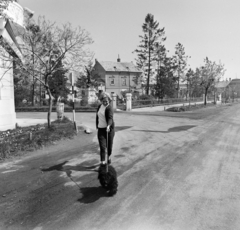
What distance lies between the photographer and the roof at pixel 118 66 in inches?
1980

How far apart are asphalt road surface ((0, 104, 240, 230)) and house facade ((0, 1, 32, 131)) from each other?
3.82 m

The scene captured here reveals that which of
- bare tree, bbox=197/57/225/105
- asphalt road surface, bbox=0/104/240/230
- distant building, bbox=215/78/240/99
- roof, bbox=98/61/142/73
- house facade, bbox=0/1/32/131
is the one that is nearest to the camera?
asphalt road surface, bbox=0/104/240/230

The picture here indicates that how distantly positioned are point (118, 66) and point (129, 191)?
4978cm

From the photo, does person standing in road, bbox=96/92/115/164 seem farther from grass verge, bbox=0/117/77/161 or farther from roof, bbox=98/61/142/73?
roof, bbox=98/61/142/73

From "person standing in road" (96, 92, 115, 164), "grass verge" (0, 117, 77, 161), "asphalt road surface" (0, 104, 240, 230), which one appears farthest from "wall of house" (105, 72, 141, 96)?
"person standing in road" (96, 92, 115, 164)

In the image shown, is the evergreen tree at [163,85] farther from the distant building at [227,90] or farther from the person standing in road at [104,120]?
the person standing in road at [104,120]

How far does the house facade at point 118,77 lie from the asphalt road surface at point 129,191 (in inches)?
1709

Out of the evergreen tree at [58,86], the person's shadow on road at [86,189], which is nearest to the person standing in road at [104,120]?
the person's shadow on road at [86,189]

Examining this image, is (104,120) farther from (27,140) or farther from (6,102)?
(6,102)

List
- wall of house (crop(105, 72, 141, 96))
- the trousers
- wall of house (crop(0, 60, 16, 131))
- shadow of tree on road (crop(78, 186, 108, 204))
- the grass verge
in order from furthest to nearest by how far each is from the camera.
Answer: wall of house (crop(105, 72, 141, 96)) → wall of house (crop(0, 60, 16, 131)) → the grass verge → the trousers → shadow of tree on road (crop(78, 186, 108, 204))

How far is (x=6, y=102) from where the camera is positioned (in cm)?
938

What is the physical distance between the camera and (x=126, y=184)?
13.5 ft

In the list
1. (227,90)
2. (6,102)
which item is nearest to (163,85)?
(6,102)

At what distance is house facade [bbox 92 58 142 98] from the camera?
49.5 meters
